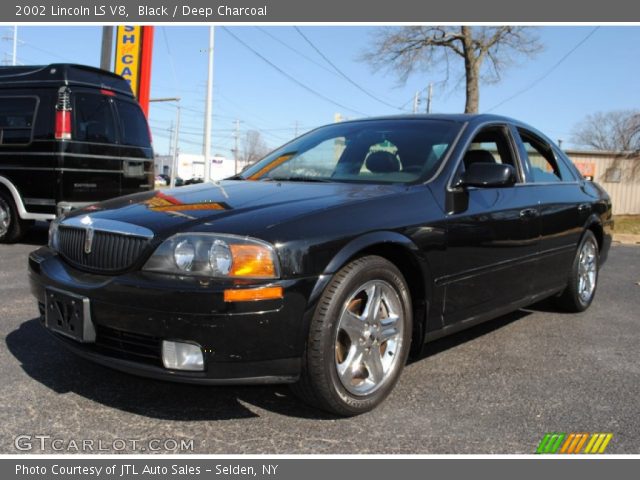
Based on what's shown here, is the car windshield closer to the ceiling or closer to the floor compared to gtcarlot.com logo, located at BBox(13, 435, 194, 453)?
closer to the ceiling

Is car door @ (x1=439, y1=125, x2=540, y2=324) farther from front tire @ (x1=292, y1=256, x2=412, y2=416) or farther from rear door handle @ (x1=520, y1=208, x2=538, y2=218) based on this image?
front tire @ (x1=292, y1=256, x2=412, y2=416)

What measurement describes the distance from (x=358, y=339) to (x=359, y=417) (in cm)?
37

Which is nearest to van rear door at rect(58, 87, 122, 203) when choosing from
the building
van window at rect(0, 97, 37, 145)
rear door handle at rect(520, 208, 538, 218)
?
van window at rect(0, 97, 37, 145)

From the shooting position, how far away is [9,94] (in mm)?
7785

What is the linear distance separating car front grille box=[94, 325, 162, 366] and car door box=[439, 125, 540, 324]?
5.12 feet

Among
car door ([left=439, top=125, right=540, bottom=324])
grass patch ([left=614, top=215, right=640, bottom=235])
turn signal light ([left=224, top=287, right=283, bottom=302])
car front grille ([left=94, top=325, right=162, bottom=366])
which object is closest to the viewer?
turn signal light ([left=224, top=287, right=283, bottom=302])

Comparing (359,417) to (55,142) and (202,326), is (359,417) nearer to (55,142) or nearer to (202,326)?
(202,326)

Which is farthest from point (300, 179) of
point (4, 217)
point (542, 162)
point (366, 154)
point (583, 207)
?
point (4, 217)

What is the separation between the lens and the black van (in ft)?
24.6

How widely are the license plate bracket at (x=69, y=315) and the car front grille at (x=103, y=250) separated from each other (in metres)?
0.17

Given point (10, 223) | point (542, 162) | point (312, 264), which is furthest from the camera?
point (10, 223)

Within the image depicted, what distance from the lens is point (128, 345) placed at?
8.28 feet

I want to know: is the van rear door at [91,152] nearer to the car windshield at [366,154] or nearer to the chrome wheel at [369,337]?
the car windshield at [366,154]

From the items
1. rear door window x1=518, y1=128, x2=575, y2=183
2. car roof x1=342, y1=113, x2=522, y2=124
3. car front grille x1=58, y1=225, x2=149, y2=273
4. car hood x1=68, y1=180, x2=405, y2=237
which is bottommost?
car front grille x1=58, y1=225, x2=149, y2=273
